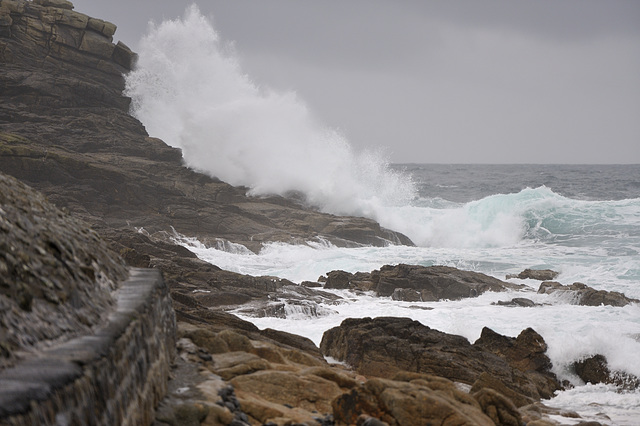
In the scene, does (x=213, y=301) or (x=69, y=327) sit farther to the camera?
(x=213, y=301)

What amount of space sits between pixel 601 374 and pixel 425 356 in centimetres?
328

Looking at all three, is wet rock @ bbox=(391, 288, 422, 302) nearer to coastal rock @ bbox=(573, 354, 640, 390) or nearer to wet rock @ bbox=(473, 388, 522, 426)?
coastal rock @ bbox=(573, 354, 640, 390)

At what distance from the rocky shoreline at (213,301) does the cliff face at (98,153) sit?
94 millimetres

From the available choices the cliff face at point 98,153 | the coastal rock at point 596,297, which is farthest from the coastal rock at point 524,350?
the cliff face at point 98,153

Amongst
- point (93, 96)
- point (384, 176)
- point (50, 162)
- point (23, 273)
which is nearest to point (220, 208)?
point (50, 162)

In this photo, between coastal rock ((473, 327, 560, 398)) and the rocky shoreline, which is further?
coastal rock ((473, 327, 560, 398))

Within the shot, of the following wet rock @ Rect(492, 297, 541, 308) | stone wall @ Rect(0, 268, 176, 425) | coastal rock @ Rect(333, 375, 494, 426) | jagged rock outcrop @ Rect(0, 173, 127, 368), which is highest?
jagged rock outcrop @ Rect(0, 173, 127, 368)

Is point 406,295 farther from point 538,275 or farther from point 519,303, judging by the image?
point 538,275

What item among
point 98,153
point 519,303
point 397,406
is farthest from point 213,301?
point 98,153

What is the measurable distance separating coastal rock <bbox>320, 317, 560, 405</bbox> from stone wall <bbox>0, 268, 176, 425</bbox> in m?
5.25

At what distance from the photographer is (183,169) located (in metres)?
30.1

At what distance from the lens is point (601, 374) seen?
10.3m

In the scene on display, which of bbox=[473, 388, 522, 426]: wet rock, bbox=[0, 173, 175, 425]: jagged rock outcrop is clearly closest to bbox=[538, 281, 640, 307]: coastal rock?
bbox=[473, 388, 522, 426]: wet rock

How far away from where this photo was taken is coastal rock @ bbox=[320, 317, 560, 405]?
362 inches
